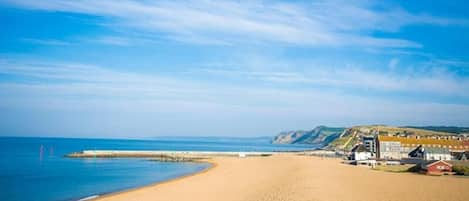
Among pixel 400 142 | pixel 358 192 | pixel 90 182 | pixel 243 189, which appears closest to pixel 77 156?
pixel 90 182

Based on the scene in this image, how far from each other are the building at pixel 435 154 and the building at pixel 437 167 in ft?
43.5

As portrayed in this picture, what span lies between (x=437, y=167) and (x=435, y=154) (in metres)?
14.7

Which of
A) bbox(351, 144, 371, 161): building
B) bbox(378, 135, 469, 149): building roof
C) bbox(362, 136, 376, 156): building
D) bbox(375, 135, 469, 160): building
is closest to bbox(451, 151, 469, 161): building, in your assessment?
bbox(375, 135, 469, 160): building

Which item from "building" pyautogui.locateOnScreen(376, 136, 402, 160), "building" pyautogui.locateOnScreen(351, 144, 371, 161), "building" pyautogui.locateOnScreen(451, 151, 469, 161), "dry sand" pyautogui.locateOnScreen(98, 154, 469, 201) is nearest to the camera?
"dry sand" pyautogui.locateOnScreen(98, 154, 469, 201)

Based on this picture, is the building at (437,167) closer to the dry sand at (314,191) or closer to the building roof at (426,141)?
the dry sand at (314,191)

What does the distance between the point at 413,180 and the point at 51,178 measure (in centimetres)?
2906

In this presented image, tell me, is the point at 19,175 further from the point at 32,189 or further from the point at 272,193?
the point at 272,193

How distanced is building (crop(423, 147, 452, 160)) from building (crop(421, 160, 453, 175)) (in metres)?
13.3

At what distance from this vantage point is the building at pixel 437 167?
133 feet

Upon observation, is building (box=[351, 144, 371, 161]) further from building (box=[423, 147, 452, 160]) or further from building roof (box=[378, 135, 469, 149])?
building (box=[423, 147, 452, 160])

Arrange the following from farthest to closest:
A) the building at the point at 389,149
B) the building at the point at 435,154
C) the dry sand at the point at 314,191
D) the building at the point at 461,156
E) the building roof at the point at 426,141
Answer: the building roof at the point at 426,141
the building at the point at 389,149
the building at the point at 435,154
the building at the point at 461,156
the dry sand at the point at 314,191

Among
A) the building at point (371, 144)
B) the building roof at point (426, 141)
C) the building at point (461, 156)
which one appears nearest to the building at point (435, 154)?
the building at point (461, 156)

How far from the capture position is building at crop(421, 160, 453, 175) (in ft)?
133

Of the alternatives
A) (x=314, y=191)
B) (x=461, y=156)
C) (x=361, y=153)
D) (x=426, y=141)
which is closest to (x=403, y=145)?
(x=426, y=141)
